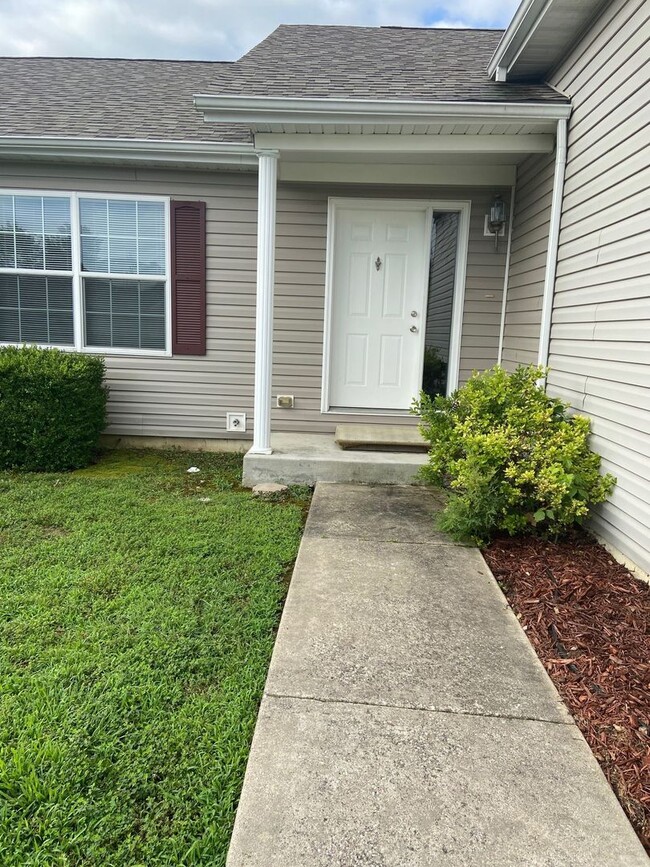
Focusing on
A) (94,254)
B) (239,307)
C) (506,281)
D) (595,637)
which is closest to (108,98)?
(94,254)

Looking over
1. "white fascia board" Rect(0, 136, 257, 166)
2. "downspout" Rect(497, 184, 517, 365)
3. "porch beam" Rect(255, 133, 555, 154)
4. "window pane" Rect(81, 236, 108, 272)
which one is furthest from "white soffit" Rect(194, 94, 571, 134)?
"window pane" Rect(81, 236, 108, 272)

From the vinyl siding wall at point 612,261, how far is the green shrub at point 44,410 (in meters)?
3.96

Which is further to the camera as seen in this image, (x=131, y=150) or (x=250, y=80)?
(x=131, y=150)

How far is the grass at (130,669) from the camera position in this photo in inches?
60.1

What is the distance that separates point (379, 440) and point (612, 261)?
2347 millimetres

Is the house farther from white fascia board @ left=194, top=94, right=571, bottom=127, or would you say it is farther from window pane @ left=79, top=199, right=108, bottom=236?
white fascia board @ left=194, top=94, right=571, bottom=127

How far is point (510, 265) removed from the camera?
211 inches

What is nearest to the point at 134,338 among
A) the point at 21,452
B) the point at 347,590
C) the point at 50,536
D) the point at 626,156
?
the point at 21,452

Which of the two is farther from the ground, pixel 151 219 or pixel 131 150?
pixel 131 150

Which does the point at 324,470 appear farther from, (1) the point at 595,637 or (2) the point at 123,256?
(2) the point at 123,256

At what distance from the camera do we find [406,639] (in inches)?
96.5

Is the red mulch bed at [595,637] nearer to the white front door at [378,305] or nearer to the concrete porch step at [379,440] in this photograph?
the concrete porch step at [379,440]

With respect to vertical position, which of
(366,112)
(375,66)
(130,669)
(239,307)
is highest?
(375,66)

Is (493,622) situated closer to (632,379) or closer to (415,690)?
(415,690)
